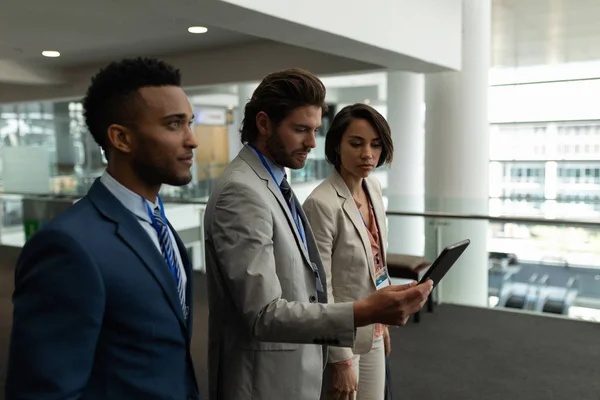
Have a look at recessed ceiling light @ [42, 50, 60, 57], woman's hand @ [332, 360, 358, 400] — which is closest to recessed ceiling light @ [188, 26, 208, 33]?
recessed ceiling light @ [42, 50, 60, 57]

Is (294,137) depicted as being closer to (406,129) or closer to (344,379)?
(344,379)

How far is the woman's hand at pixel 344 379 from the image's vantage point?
2.07 meters

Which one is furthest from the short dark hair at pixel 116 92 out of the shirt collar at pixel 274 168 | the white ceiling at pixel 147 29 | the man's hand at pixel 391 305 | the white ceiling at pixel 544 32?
the white ceiling at pixel 544 32

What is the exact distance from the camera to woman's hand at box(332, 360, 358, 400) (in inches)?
81.7

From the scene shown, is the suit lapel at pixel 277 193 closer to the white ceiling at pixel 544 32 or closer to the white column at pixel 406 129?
the white ceiling at pixel 544 32

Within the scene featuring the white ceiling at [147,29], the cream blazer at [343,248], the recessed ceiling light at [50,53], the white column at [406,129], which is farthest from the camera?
the white column at [406,129]

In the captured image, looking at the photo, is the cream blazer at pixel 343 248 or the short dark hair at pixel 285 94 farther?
the cream blazer at pixel 343 248

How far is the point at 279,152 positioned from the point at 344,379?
3.03ft

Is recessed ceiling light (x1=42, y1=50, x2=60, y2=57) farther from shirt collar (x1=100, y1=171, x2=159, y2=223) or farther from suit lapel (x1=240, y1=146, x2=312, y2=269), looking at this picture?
shirt collar (x1=100, y1=171, x2=159, y2=223)

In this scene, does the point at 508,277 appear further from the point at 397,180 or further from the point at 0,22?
the point at 0,22

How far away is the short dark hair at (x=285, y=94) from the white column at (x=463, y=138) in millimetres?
5168

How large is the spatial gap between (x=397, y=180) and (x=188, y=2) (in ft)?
28.3

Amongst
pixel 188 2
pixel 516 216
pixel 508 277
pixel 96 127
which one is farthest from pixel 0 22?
pixel 508 277

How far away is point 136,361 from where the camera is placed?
118 centimetres
